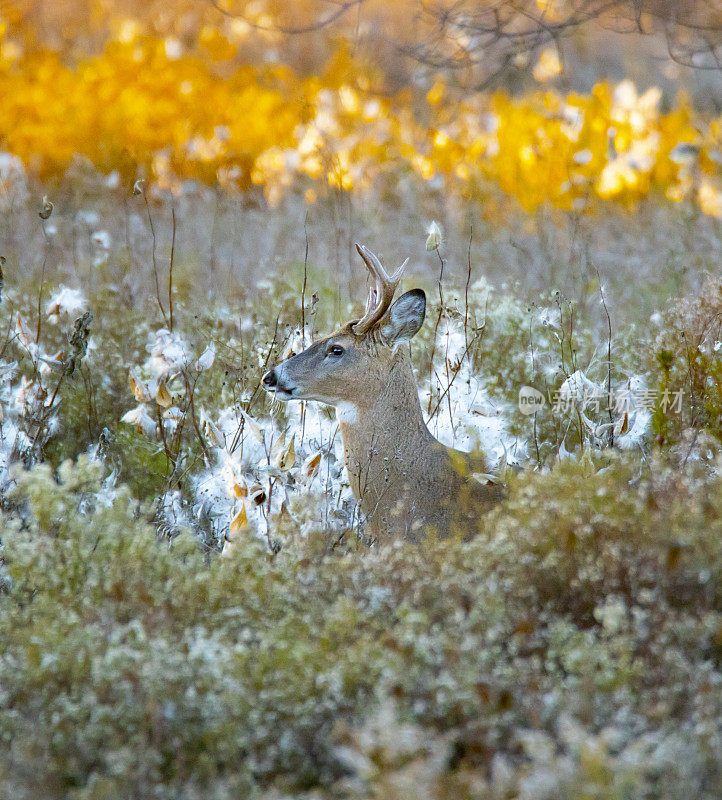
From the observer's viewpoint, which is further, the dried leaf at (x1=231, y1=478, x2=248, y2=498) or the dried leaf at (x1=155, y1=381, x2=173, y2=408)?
the dried leaf at (x1=155, y1=381, x2=173, y2=408)

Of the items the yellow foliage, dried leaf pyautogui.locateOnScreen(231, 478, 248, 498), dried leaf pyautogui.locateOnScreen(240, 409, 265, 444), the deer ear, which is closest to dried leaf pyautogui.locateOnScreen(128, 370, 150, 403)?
dried leaf pyautogui.locateOnScreen(240, 409, 265, 444)

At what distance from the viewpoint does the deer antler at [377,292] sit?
4.62 m

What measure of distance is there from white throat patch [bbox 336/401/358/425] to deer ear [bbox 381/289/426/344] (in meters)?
0.41

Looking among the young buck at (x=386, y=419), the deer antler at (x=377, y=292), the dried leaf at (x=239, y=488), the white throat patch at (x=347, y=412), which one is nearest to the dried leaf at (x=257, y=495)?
the dried leaf at (x=239, y=488)

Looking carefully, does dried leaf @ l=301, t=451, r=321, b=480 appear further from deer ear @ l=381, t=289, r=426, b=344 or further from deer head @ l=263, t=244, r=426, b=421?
deer ear @ l=381, t=289, r=426, b=344

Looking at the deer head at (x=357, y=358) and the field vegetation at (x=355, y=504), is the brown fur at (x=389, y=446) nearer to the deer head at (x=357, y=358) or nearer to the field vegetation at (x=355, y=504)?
the deer head at (x=357, y=358)

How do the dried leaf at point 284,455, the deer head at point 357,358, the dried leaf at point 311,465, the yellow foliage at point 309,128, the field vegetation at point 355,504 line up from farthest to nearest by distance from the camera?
1. the yellow foliage at point 309,128
2. the deer head at point 357,358
3. the dried leaf at point 311,465
4. the dried leaf at point 284,455
5. the field vegetation at point 355,504

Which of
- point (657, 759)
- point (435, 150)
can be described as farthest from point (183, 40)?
point (657, 759)

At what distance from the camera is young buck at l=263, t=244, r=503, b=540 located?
4.63m

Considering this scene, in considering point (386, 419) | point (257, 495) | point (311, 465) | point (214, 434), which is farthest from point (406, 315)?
point (257, 495)

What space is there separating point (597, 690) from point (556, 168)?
9322 millimetres

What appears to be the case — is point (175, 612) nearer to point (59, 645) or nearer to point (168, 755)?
point (59, 645)
